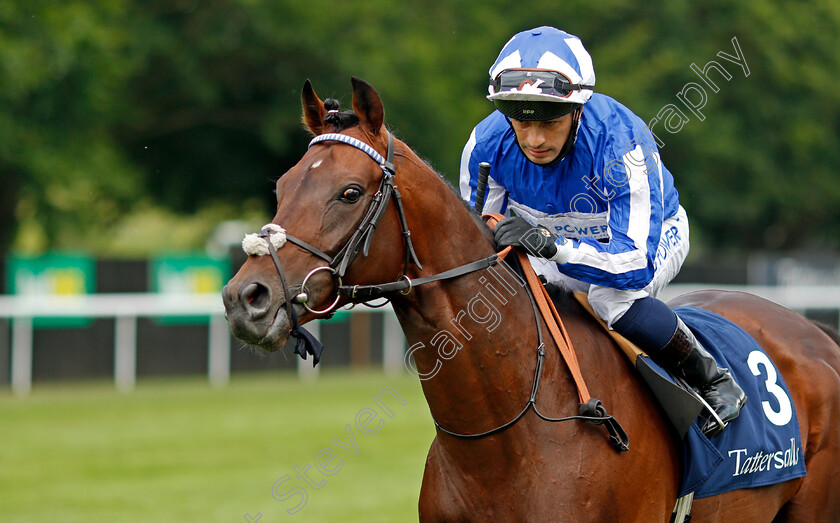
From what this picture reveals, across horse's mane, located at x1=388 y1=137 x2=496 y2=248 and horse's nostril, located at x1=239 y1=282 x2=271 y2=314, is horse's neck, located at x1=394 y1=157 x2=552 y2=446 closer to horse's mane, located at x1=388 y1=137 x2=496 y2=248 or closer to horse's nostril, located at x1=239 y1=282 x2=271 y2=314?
horse's mane, located at x1=388 y1=137 x2=496 y2=248

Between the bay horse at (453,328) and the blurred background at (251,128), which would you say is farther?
the blurred background at (251,128)

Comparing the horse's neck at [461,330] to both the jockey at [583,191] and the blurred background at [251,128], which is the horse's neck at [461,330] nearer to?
the jockey at [583,191]

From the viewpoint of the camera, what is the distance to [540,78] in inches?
128

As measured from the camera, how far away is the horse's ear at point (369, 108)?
2.92 metres

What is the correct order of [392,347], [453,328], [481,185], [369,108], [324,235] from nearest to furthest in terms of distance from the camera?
[324,235] → [369,108] → [453,328] → [481,185] → [392,347]

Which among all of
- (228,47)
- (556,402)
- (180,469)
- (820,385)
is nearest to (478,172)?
(556,402)

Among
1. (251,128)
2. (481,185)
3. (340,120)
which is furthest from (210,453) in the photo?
(251,128)

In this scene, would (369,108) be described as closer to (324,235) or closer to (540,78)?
(324,235)

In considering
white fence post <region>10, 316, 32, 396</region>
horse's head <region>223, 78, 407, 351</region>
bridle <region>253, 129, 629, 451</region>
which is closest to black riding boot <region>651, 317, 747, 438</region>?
bridle <region>253, 129, 629, 451</region>

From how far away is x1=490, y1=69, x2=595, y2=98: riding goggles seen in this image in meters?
3.25

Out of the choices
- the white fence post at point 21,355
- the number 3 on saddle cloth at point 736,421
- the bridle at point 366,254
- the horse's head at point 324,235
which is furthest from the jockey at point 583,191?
the white fence post at point 21,355

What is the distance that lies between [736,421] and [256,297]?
79.9 inches

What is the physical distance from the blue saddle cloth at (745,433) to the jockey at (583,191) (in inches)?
4.6

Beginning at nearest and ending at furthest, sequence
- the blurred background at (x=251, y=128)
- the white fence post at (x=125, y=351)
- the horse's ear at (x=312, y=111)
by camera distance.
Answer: the horse's ear at (x=312, y=111) → the white fence post at (x=125, y=351) → the blurred background at (x=251, y=128)
